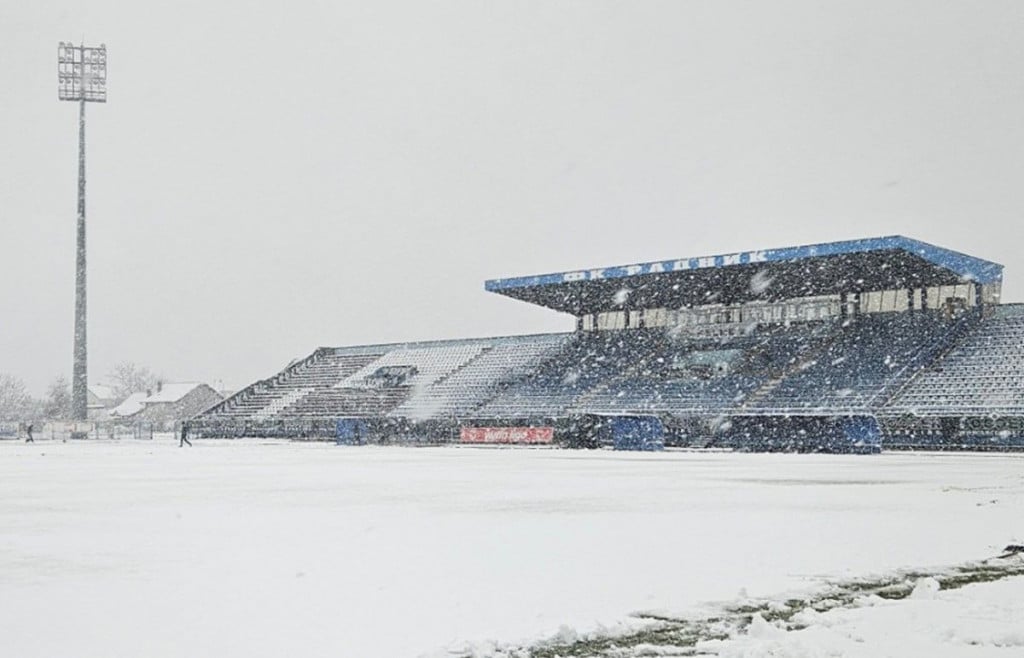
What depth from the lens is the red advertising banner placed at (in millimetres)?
43938

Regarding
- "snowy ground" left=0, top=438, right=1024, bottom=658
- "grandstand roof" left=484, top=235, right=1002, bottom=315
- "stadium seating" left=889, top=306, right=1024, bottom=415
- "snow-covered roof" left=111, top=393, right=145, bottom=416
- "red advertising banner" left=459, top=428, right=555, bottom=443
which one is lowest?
"snow-covered roof" left=111, top=393, right=145, bottom=416

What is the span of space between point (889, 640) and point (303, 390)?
59420 millimetres

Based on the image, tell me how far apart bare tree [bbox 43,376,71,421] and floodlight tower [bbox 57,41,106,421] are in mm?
64174

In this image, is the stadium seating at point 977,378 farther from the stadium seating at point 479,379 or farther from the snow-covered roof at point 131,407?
the snow-covered roof at point 131,407

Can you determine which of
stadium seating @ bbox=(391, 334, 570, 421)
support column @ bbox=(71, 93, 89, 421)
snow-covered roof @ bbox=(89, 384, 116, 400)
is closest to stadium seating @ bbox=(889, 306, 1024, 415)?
stadium seating @ bbox=(391, 334, 570, 421)

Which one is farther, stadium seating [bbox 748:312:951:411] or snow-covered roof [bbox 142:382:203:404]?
snow-covered roof [bbox 142:382:203:404]

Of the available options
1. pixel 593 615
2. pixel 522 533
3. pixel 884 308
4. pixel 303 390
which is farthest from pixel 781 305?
pixel 593 615

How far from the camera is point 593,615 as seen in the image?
6.36 m

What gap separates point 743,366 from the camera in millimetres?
45781

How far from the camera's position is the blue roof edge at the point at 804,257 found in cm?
3816

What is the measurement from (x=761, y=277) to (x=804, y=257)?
454 cm

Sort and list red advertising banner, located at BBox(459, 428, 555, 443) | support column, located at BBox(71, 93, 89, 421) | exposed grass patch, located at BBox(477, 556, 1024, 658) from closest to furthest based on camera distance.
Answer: exposed grass patch, located at BBox(477, 556, 1024, 658)
red advertising banner, located at BBox(459, 428, 555, 443)
support column, located at BBox(71, 93, 89, 421)

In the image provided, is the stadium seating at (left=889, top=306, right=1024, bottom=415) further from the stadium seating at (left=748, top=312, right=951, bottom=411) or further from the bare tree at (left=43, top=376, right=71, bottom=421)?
the bare tree at (left=43, top=376, right=71, bottom=421)

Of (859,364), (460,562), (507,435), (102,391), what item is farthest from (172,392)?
(460,562)
